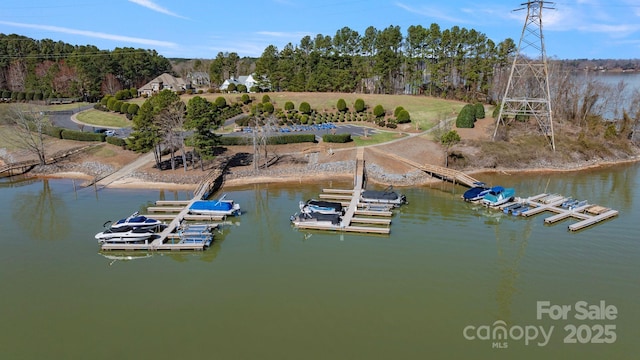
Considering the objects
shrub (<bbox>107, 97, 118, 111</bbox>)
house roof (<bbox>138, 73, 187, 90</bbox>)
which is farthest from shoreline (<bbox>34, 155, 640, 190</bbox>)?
house roof (<bbox>138, 73, 187, 90</bbox>)

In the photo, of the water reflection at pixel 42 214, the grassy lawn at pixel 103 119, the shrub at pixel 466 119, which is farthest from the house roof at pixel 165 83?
the shrub at pixel 466 119

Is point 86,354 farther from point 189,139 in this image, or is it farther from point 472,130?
point 472,130

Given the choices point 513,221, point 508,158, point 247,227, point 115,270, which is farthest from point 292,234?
point 508,158

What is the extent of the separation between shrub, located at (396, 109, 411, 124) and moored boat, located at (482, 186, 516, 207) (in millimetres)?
29496

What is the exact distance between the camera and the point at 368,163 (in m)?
46.2

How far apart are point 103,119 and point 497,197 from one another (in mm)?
61277

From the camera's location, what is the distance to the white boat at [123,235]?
28594 mm

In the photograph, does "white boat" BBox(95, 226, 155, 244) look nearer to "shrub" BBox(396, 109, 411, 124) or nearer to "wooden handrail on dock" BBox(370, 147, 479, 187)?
"wooden handrail on dock" BBox(370, 147, 479, 187)

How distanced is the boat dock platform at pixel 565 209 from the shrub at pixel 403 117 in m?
29.4

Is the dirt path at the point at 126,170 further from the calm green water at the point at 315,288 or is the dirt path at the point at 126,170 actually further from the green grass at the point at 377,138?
the green grass at the point at 377,138

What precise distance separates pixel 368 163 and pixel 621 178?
28318mm

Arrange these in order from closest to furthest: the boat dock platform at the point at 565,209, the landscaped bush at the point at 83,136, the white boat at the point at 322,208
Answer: the boat dock platform at the point at 565,209 < the white boat at the point at 322,208 < the landscaped bush at the point at 83,136

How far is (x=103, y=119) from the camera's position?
67.8 meters

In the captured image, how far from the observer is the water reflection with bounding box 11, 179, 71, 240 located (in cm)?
3154
